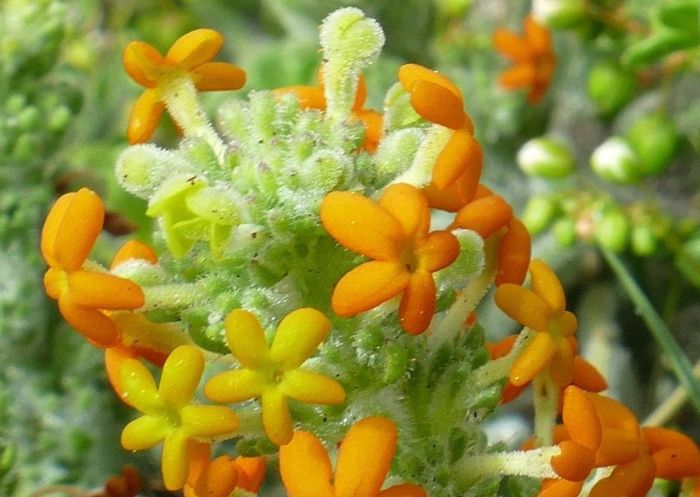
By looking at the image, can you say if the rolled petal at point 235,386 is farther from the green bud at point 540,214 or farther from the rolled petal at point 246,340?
the green bud at point 540,214

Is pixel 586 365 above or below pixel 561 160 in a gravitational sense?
above

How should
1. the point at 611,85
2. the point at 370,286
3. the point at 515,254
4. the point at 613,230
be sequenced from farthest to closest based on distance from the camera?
the point at 611,85
the point at 613,230
the point at 515,254
the point at 370,286

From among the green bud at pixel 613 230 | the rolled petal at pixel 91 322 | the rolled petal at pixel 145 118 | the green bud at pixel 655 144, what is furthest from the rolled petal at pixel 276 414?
the green bud at pixel 655 144

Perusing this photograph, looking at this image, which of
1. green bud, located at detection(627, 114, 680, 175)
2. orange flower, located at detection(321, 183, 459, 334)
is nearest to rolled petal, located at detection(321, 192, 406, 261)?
orange flower, located at detection(321, 183, 459, 334)

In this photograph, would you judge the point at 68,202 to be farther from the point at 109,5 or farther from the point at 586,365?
the point at 109,5

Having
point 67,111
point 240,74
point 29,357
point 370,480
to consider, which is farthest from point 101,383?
point 370,480

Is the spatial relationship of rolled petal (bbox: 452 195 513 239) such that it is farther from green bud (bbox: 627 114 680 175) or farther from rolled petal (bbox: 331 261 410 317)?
green bud (bbox: 627 114 680 175)

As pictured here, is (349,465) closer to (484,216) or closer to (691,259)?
(484,216)

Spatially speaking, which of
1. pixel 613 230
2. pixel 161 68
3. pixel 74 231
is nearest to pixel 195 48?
pixel 161 68
